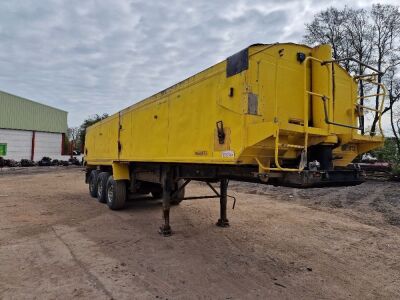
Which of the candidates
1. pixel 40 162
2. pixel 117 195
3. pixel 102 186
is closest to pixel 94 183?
pixel 102 186

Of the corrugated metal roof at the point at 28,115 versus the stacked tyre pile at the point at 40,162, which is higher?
the corrugated metal roof at the point at 28,115

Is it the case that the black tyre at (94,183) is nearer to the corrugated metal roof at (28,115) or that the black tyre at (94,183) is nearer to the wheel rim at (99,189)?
the wheel rim at (99,189)

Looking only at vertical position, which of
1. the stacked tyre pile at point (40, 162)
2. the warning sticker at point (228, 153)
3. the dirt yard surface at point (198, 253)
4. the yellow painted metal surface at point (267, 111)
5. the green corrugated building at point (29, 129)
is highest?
the green corrugated building at point (29, 129)

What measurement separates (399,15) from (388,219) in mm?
23952

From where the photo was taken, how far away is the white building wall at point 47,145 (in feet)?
138

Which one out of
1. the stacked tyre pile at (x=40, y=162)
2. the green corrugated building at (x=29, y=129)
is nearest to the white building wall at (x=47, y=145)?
the green corrugated building at (x=29, y=129)

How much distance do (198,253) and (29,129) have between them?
136 ft

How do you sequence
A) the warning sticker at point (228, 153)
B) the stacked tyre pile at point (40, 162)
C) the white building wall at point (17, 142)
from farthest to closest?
the white building wall at point (17, 142)
the stacked tyre pile at point (40, 162)
the warning sticker at point (228, 153)

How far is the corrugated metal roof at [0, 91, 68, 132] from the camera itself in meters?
39.8

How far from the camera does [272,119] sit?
4.71 meters

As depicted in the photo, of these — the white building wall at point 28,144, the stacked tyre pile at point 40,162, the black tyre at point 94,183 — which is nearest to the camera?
the black tyre at point 94,183

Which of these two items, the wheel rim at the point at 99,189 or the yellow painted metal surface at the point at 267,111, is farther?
the wheel rim at the point at 99,189

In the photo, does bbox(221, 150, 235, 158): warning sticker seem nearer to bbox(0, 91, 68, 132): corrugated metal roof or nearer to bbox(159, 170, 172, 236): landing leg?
bbox(159, 170, 172, 236): landing leg

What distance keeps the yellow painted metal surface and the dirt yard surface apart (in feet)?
5.58
